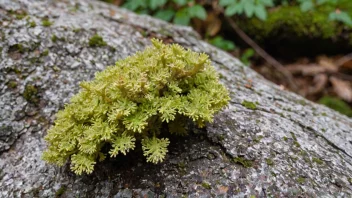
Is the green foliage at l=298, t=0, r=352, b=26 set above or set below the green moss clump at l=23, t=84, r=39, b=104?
above

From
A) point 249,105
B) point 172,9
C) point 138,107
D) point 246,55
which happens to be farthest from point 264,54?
point 138,107

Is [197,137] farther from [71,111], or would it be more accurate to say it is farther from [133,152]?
[71,111]

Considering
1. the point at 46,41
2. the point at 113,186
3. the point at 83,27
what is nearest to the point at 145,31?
the point at 83,27

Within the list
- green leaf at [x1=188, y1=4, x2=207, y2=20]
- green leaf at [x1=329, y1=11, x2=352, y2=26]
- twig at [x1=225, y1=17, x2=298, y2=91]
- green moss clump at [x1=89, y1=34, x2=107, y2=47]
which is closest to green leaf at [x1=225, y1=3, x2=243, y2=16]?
green leaf at [x1=188, y1=4, x2=207, y2=20]

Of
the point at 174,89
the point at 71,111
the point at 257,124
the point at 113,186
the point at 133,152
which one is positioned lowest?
the point at 113,186

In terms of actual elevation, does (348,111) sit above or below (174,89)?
below

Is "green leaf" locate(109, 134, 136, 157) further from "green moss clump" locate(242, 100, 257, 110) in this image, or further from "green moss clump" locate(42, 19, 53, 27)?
"green moss clump" locate(42, 19, 53, 27)
